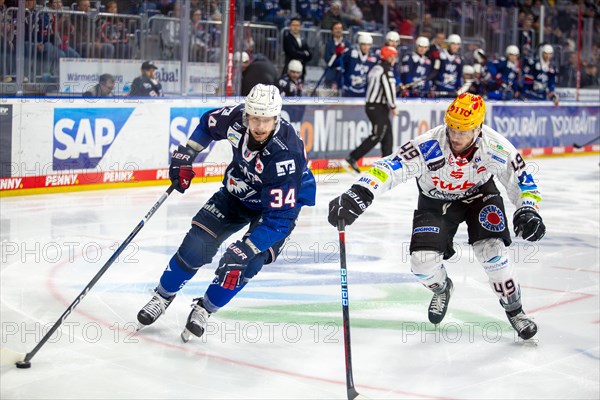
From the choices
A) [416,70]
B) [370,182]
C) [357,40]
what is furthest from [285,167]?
[416,70]

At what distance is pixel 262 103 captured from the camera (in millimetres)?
5039

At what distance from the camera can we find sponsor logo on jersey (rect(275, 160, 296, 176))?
511cm

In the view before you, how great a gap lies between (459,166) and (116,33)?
660 cm

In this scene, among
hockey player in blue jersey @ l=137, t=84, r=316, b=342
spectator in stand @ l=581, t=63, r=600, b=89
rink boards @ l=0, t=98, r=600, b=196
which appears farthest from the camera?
spectator in stand @ l=581, t=63, r=600, b=89

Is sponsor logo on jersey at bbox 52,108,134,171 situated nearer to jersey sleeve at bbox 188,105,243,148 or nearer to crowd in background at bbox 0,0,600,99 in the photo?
crowd in background at bbox 0,0,600,99

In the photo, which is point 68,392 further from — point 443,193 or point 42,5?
point 42,5

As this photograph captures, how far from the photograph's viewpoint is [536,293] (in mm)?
7023

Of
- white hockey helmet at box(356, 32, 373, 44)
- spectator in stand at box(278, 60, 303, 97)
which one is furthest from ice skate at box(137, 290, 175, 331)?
white hockey helmet at box(356, 32, 373, 44)

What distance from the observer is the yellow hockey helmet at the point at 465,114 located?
516 cm

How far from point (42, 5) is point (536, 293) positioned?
19.6ft

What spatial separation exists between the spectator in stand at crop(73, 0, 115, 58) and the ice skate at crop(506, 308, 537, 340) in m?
6.47

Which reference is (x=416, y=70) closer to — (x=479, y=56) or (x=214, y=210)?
(x=479, y=56)

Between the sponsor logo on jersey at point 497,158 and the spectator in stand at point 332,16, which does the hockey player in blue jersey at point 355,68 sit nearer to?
the spectator in stand at point 332,16

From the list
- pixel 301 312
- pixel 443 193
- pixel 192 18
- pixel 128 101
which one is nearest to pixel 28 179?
pixel 128 101
